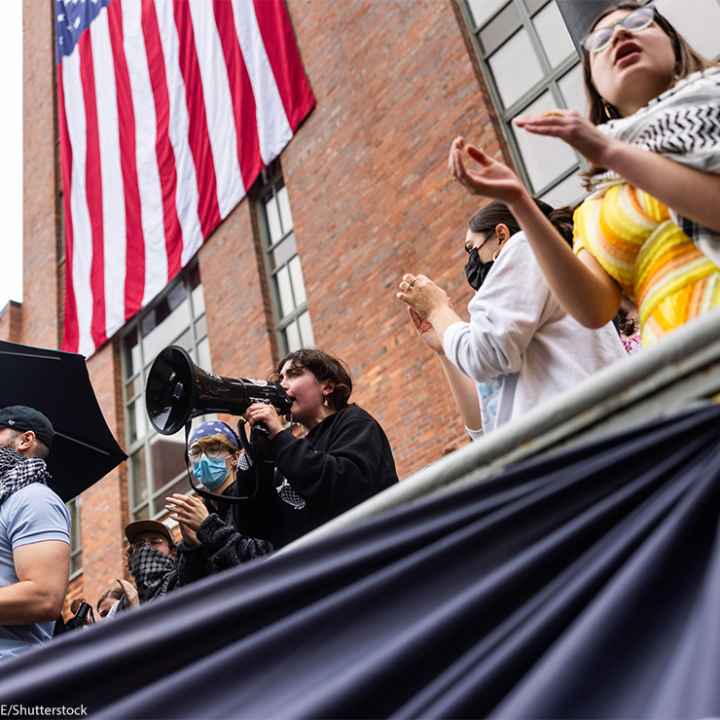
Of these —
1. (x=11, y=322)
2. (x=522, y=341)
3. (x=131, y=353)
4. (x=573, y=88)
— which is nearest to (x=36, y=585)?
(x=522, y=341)

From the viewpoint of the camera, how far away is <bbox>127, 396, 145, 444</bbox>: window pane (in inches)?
444

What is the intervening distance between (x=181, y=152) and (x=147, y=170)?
2.19 ft

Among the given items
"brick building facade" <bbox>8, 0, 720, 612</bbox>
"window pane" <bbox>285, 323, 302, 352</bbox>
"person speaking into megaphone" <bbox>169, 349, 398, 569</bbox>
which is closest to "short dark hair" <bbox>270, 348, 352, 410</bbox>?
"person speaking into megaphone" <bbox>169, 349, 398, 569</bbox>

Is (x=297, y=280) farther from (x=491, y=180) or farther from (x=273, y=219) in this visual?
(x=491, y=180)

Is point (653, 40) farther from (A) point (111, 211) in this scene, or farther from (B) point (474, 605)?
(A) point (111, 211)

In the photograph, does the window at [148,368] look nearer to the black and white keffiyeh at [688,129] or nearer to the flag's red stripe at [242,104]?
the flag's red stripe at [242,104]

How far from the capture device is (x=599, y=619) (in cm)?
79

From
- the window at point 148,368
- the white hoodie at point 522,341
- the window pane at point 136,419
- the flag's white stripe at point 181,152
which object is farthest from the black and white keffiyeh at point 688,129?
the window pane at point 136,419

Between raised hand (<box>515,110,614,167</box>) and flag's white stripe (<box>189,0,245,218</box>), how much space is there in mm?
7548

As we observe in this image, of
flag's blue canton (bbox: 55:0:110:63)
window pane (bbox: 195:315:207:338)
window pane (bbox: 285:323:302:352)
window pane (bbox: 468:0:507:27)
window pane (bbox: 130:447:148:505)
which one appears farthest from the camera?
flag's blue canton (bbox: 55:0:110:63)

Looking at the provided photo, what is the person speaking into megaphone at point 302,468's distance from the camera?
103 inches

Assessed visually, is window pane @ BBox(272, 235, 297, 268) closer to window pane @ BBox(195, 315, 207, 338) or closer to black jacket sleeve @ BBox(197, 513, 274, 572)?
window pane @ BBox(195, 315, 207, 338)

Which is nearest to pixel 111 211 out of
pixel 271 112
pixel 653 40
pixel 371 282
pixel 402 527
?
pixel 271 112

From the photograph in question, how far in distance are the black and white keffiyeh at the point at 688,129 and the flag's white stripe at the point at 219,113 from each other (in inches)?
294
